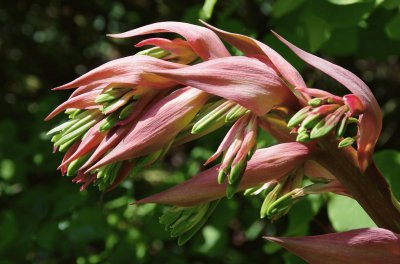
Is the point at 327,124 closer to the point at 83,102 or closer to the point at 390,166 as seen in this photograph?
the point at 83,102

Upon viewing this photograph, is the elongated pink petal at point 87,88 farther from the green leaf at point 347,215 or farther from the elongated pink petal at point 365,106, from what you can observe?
the green leaf at point 347,215

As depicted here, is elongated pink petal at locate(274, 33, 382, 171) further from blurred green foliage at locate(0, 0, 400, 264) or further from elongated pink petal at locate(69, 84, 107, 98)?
blurred green foliage at locate(0, 0, 400, 264)

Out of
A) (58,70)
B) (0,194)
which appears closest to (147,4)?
(58,70)

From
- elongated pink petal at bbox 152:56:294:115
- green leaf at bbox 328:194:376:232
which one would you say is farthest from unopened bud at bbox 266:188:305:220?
green leaf at bbox 328:194:376:232

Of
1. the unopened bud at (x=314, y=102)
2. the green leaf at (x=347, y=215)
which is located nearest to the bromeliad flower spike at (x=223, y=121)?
the unopened bud at (x=314, y=102)

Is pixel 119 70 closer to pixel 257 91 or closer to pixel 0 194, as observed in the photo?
pixel 257 91

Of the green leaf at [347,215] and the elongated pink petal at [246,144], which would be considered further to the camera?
the green leaf at [347,215]
